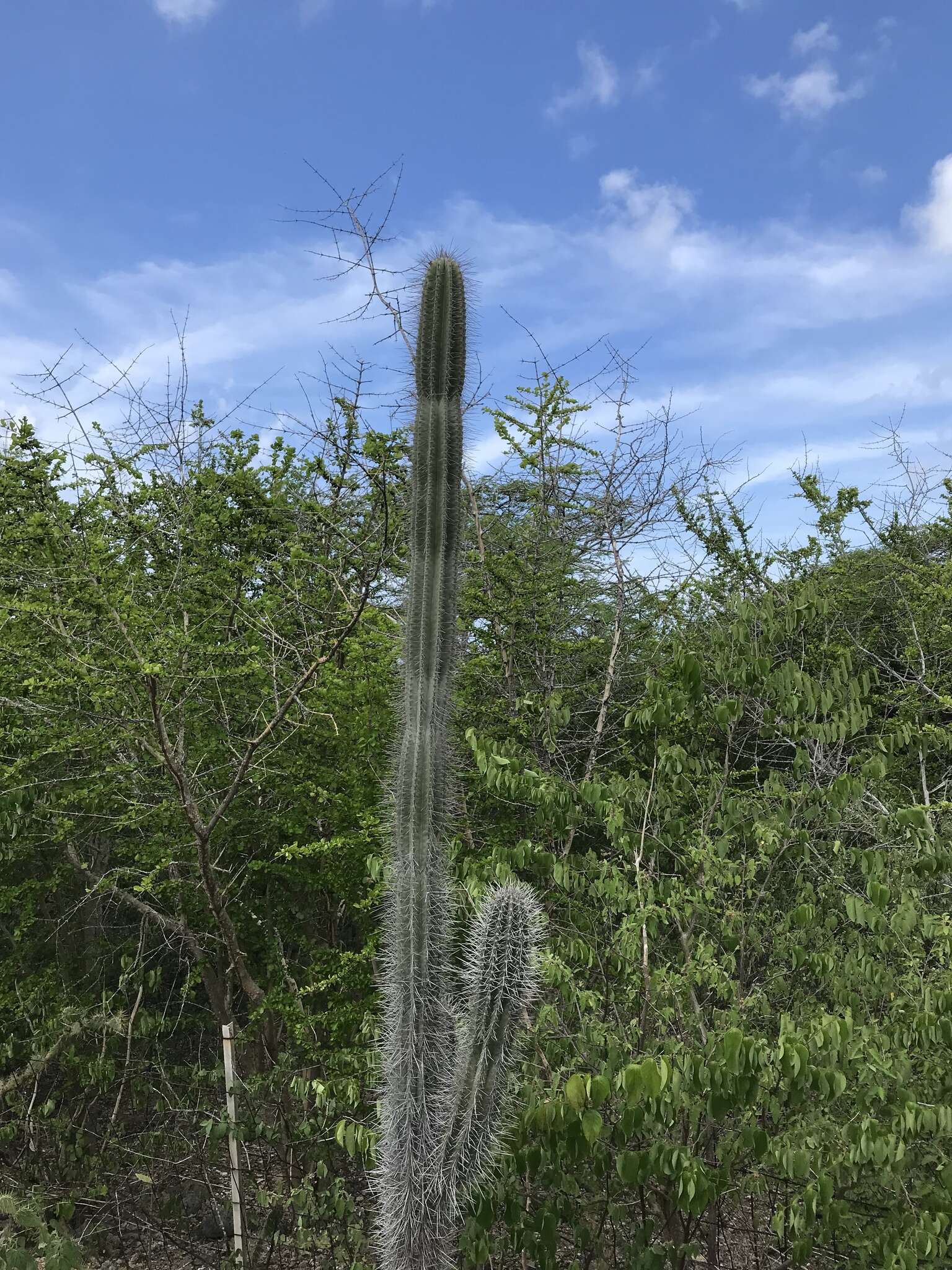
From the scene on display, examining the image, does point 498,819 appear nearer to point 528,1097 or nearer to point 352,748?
point 352,748

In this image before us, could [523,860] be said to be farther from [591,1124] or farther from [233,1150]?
[233,1150]

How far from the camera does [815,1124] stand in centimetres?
294

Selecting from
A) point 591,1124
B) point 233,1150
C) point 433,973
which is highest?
point 433,973

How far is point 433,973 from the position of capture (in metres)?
3.08

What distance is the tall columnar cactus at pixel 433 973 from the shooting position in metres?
2.94

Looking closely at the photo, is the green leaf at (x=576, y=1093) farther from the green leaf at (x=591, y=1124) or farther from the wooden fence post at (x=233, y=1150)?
the wooden fence post at (x=233, y=1150)

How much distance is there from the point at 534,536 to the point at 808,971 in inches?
112

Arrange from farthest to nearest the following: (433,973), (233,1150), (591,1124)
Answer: (233,1150)
(433,973)
(591,1124)

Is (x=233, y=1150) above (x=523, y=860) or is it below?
below

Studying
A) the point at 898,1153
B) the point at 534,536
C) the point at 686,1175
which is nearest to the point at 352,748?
the point at 534,536

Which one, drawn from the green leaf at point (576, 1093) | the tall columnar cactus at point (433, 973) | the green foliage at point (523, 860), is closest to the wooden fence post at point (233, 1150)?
the green foliage at point (523, 860)

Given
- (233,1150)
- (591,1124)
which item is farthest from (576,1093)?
(233,1150)

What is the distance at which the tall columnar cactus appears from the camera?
116 inches

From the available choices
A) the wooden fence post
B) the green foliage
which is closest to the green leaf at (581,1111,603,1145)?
the green foliage
